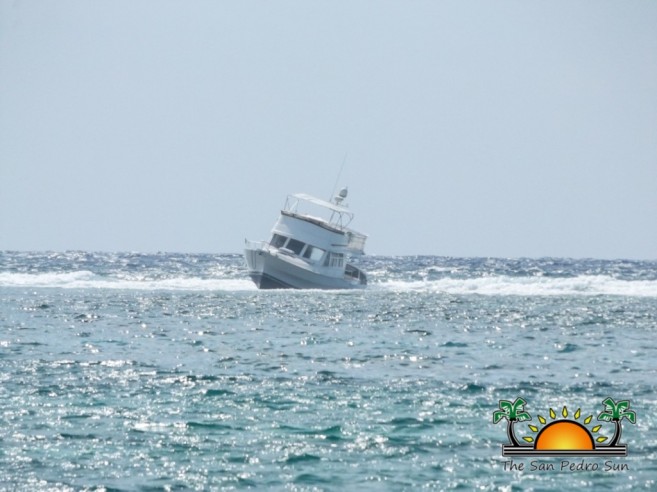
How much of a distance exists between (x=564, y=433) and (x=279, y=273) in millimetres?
36215

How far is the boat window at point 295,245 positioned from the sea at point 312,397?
39.5 feet

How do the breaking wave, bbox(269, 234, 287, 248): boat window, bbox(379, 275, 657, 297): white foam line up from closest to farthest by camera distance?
bbox(269, 234, 287, 248): boat window, the breaking wave, bbox(379, 275, 657, 297): white foam

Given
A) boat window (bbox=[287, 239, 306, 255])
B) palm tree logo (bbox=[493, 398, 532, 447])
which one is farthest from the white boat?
palm tree logo (bbox=[493, 398, 532, 447])

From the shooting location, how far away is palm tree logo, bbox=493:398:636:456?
46.8 feet

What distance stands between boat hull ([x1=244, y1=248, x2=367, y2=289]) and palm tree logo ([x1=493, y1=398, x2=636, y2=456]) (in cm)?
3277

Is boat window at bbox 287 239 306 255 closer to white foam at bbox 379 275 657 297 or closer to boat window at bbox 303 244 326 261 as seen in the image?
boat window at bbox 303 244 326 261

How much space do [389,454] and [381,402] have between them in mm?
3941

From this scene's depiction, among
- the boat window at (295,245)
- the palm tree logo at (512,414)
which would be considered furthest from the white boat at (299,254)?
the palm tree logo at (512,414)

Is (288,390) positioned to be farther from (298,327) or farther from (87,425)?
(298,327)

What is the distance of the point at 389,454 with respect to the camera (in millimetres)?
14656

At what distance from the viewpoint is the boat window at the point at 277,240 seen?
169 ft

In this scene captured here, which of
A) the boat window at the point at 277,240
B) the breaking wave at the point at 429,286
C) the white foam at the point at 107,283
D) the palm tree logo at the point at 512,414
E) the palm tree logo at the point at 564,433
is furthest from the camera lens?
the breaking wave at the point at 429,286

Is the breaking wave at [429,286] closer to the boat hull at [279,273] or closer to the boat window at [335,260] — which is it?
the boat hull at [279,273]

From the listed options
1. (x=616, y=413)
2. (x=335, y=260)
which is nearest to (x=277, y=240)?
(x=335, y=260)
